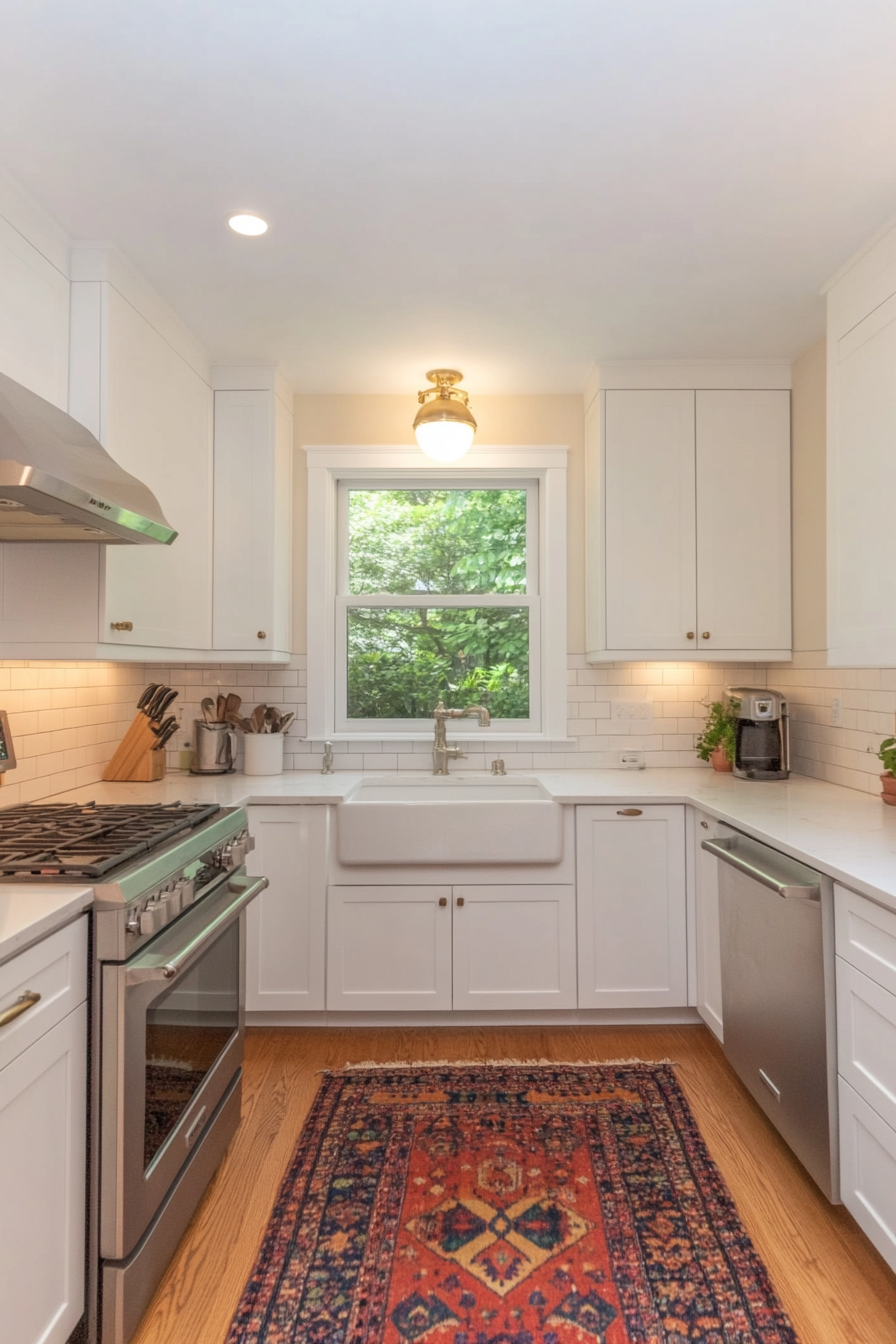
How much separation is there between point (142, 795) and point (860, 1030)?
217 centimetres

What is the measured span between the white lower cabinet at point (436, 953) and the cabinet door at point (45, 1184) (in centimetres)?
135

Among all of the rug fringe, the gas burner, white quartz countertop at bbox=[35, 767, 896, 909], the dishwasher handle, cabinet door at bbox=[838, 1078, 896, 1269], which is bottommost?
the rug fringe

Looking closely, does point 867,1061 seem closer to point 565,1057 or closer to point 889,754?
point 889,754

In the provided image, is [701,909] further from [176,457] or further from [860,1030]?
[176,457]

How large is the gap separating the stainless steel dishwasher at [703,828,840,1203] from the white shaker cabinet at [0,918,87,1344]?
62.2 inches

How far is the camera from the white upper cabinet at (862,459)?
6.79ft

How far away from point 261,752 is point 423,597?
982 mm

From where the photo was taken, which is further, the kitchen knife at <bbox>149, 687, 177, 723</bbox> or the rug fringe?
the kitchen knife at <bbox>149, 687, 177, 723</bbox>

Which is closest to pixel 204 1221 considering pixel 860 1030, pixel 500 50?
pixel 860 1030

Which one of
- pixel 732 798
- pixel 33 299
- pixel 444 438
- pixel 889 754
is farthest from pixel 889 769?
pixel 33 299

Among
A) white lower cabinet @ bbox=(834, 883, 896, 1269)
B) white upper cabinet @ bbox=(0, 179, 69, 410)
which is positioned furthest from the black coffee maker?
white upper cabinet @ bbox=(0, 179, 69, 410)

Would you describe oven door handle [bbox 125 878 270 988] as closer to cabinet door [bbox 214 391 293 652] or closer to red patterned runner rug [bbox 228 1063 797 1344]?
red patterned runner rug [bbox 228 1063 797 1344]

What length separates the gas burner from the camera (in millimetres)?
1536

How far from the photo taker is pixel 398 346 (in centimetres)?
289
